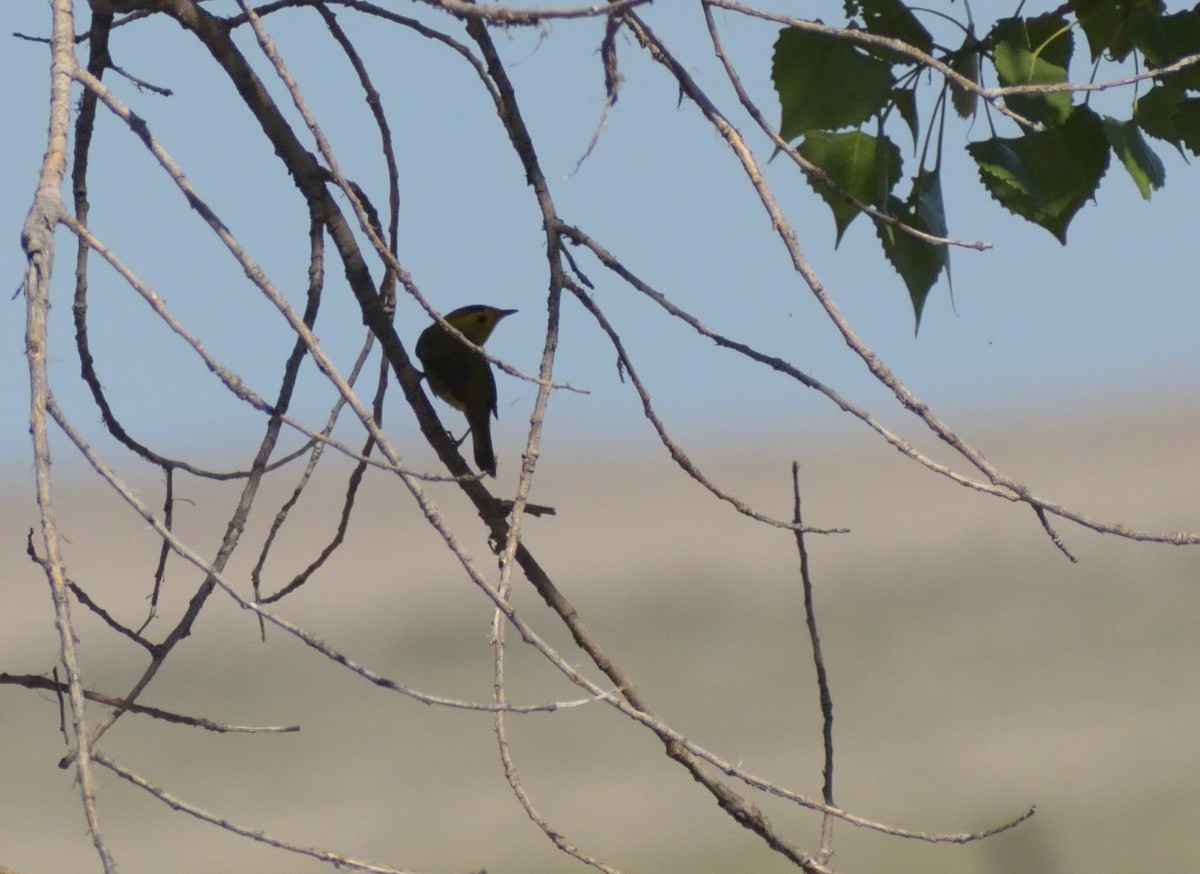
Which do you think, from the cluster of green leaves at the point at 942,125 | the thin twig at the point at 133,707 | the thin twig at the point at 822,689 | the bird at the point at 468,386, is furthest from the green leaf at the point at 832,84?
the bird at the point at 468,386

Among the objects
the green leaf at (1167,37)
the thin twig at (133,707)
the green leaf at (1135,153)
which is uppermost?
the green leaf at (1167,37)

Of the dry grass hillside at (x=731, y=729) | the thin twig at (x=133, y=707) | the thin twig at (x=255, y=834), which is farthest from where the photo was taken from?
the dry grass hillside at (x=731, y=729)

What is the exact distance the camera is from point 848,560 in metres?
30.0

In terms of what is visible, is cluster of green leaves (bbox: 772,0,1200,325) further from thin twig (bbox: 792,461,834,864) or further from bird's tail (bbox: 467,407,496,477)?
bird's tail (bbox: 467,407,496,477)

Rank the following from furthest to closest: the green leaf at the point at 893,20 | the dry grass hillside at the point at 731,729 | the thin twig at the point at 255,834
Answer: the dry grass hillside at the point at 731,729 < the green leaf at the point at 893,20 < the thin twig at the point at 255,834

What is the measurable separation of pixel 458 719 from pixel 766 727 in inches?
174

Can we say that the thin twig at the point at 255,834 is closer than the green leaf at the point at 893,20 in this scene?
Yes

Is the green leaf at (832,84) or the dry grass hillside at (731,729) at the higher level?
the dry grass hillside at (731,729)

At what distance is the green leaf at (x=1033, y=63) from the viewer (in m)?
2.80

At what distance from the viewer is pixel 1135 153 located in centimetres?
298

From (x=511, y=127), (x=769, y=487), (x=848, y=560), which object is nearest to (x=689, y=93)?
(x=511, y=127)

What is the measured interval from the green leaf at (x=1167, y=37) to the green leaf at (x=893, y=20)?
1.31 feet

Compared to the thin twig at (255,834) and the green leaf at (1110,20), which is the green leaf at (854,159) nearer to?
the green leaf at (1110,20)

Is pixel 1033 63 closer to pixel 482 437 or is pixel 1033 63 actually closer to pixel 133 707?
pixel 133 707
